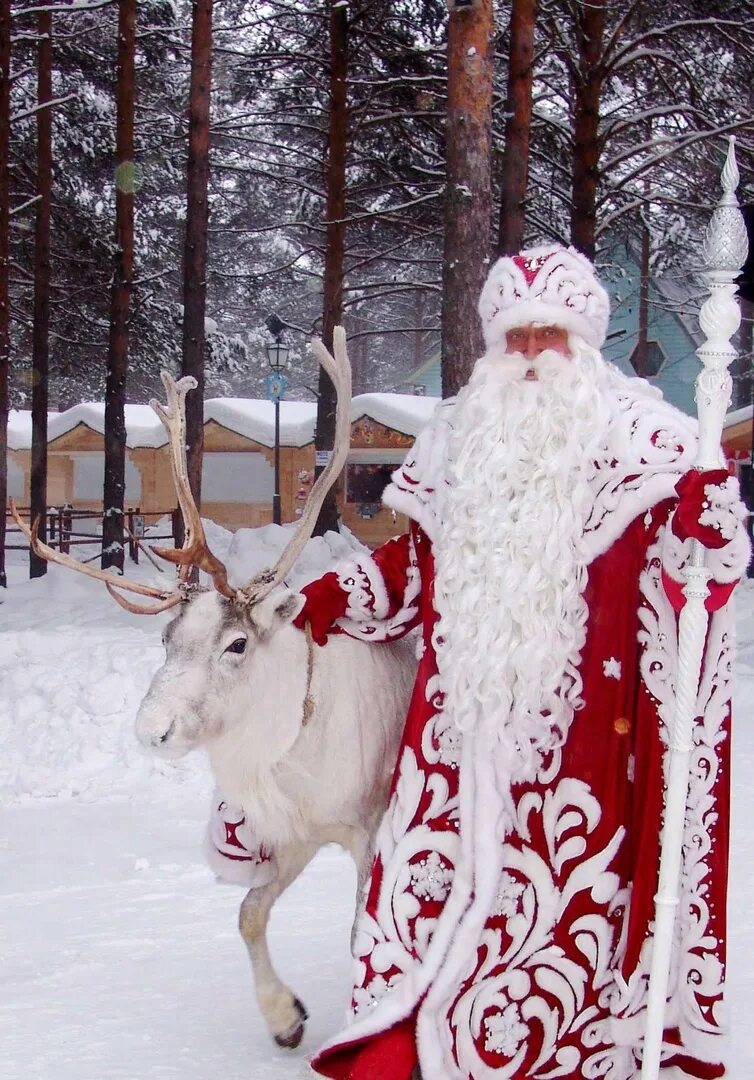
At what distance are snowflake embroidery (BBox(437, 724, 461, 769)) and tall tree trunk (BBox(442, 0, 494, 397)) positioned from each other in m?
5.24

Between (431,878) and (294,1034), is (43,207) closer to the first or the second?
(294,1034)

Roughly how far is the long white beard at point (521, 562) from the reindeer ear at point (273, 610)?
490 mm

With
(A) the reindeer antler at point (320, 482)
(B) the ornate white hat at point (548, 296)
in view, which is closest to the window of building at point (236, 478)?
(A) the reindeer antler at point (320, 482)

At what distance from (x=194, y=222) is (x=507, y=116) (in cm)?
367

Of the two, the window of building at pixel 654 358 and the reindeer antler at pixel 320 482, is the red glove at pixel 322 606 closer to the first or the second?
the reindeer antler at pixel 320 482

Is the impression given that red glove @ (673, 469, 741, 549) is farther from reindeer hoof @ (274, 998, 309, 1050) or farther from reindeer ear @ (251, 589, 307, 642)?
reindeer hoof @ (274, 998, 309, 1050)

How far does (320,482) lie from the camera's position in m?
3.84

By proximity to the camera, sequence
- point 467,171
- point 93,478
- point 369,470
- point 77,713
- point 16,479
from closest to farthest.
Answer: point 77,713 → point 467,171 → point 369,470 → point 93,478 → point 16,479

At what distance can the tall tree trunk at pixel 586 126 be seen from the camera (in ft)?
40.1

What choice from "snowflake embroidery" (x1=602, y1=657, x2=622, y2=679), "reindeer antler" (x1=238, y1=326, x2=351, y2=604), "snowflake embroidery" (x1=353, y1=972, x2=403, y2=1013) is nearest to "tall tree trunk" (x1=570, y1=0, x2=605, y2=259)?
"reindeer antler" (x1=238, y1=326, x2=351, y2=604)

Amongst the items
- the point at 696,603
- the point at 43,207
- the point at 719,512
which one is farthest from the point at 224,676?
the point at 43,207

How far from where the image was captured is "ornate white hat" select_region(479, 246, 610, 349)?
125 inches

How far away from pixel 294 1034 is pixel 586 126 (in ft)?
35.2

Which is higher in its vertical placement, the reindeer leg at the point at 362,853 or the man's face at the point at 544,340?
the man's face at the point at 544,340
